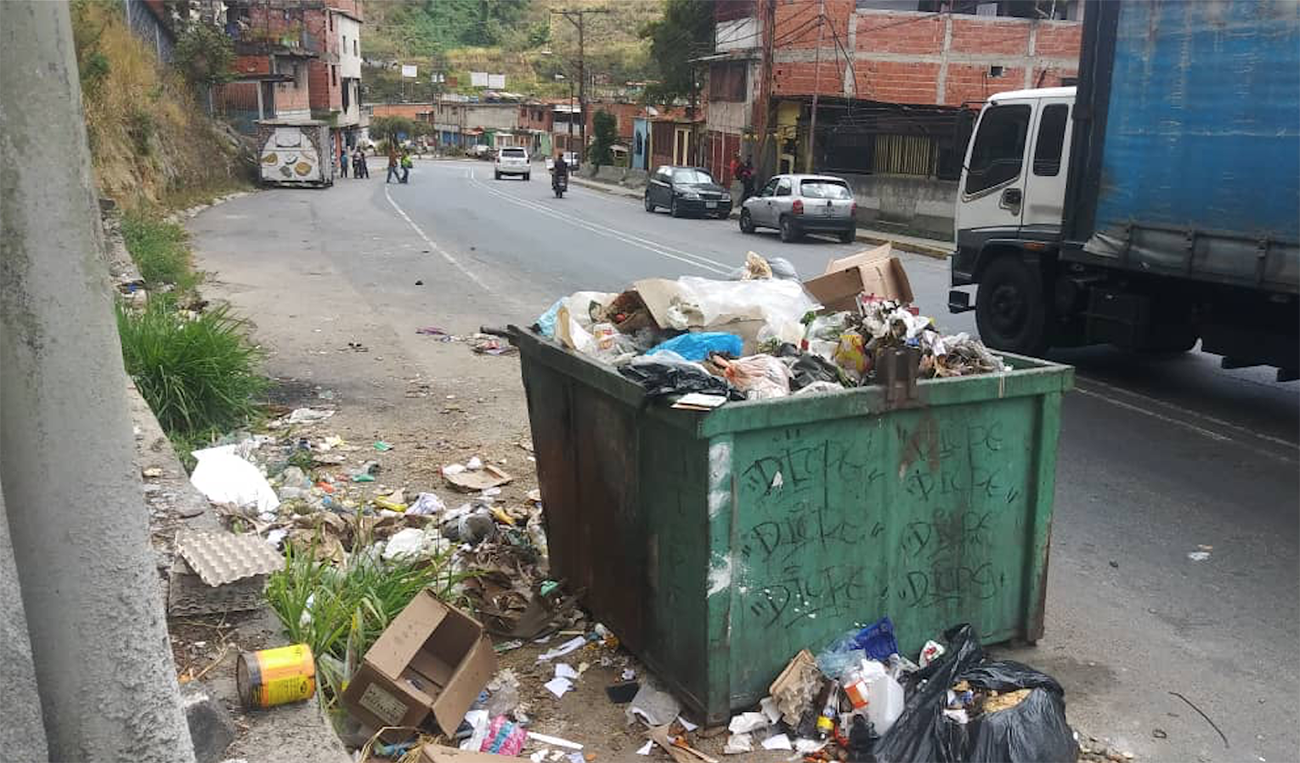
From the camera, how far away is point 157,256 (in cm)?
1383

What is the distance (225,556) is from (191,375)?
3659 mm

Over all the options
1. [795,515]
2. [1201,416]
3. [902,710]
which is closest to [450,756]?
[795,515]

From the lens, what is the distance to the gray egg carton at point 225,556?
3.77 meters

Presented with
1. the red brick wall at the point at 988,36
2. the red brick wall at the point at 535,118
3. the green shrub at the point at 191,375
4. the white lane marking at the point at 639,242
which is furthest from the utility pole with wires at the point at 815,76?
the red brick wall at the point at 535,118

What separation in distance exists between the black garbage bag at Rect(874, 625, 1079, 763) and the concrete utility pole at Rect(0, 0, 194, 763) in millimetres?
2183

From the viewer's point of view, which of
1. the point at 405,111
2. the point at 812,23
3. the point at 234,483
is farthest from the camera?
the point at 405,111

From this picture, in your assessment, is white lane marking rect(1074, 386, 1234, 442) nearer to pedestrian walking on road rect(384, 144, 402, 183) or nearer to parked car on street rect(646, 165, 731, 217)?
parked car on street rect(646, 165, 731, 217)

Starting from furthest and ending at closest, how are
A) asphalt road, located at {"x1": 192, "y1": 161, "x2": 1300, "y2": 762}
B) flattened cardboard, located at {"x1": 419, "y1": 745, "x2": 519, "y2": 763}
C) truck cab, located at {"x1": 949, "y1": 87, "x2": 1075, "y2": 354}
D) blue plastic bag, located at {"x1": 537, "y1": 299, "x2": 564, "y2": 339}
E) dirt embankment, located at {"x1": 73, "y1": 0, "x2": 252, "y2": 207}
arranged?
dirt embankment, located at {"x1": 73, "y1": 0, "x2": 252, "y2": 207} → truck cab, located at {"x1": 949, "y1": 87, "x2": 1075, "y2": 354} → blue plastic bag, located at {"x1": 537, "y1": 299, "x2": 564, "y2": 339} → asphalt road, located at {"x1": 192, "y1": 161, "x2": 1300, "y2": 762} → flattened cardboard, located at {"x1": 419, "y1": 745, "x2": 519, "y2": 763}

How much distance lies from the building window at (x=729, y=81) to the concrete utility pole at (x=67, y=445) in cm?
3867

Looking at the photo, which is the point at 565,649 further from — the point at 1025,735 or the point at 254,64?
the point at 254,64

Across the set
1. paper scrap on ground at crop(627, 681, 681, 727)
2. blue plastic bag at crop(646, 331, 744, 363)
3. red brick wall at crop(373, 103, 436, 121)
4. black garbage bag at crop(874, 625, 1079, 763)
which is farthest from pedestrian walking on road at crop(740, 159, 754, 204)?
red brick wall at crop(373, 103, 436, 121)

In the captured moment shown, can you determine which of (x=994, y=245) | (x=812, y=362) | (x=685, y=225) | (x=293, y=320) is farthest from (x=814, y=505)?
(x=685, y=225)

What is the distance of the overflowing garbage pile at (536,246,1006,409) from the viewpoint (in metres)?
3.76

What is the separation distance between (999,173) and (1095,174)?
1429 millimetres
